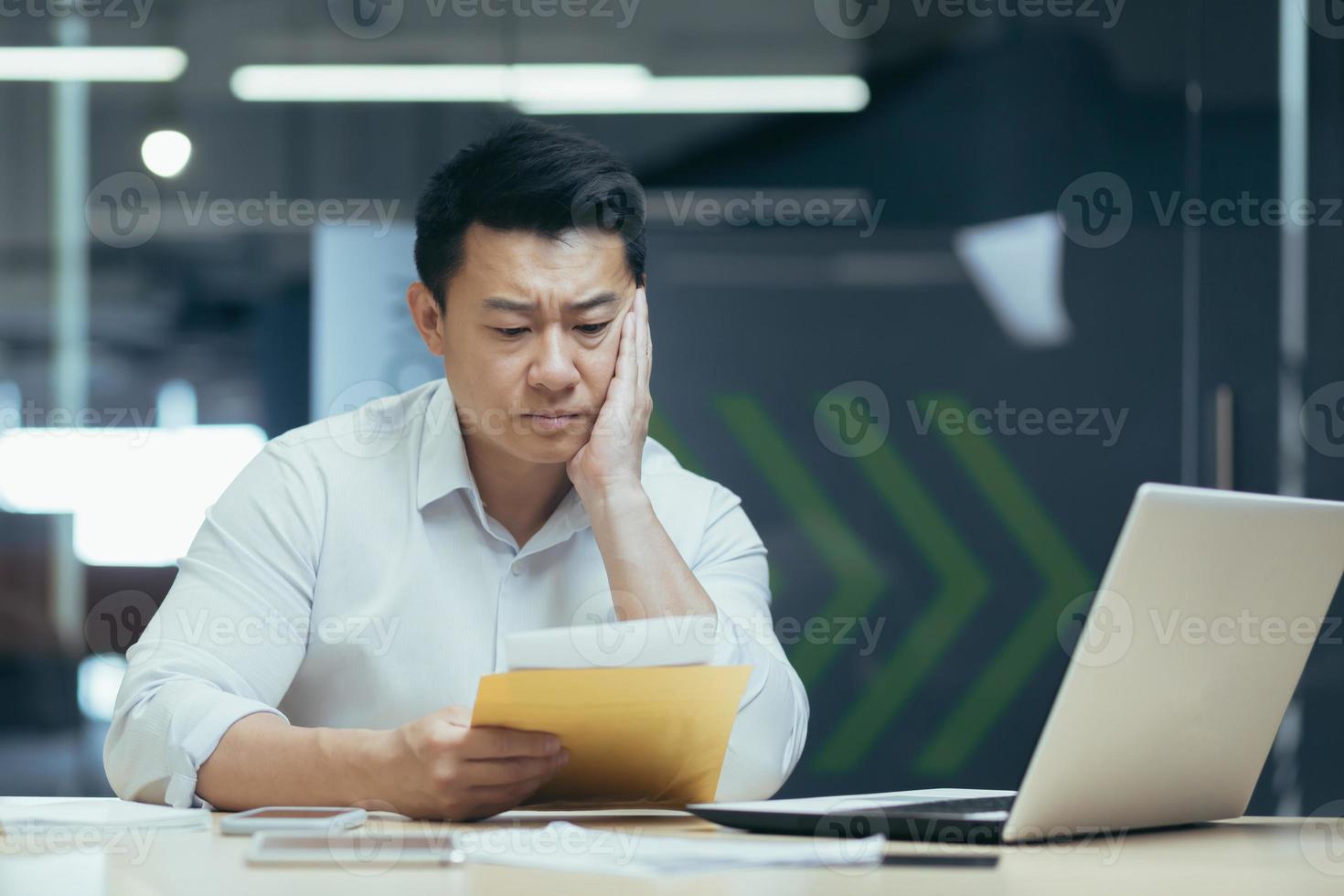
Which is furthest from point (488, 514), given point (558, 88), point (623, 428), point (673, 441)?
point (558, 88)

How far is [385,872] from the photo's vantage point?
0.99m

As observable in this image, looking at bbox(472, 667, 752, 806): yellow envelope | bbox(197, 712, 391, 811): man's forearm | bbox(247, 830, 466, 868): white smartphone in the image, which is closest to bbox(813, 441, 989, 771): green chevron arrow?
bbox(472, 667, 752, 806): yellow envelope

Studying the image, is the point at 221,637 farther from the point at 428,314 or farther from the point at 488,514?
the point at 428,314

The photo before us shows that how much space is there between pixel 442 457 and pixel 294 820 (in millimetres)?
765

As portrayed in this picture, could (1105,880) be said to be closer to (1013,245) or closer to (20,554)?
(1013,245)

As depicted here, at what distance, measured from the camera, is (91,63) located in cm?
Result: 360

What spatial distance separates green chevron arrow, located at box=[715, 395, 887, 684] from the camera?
141 inches

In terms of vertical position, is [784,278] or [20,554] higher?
[784,278]

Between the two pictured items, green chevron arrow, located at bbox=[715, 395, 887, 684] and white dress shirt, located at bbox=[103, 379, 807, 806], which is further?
green chevron arrow, located at bbox=[715, 395, 887, 684]

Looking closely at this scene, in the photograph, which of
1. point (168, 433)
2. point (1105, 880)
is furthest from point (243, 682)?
point (168, 433)

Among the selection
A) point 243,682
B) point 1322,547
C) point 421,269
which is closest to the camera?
point 1322,547

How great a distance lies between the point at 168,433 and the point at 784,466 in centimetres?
152

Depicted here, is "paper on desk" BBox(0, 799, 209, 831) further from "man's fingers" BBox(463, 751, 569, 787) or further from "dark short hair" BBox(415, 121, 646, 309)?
"dark short hair" BBox(415, 121, 646, 309)

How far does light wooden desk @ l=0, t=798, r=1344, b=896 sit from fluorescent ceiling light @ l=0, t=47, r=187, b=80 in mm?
2813
